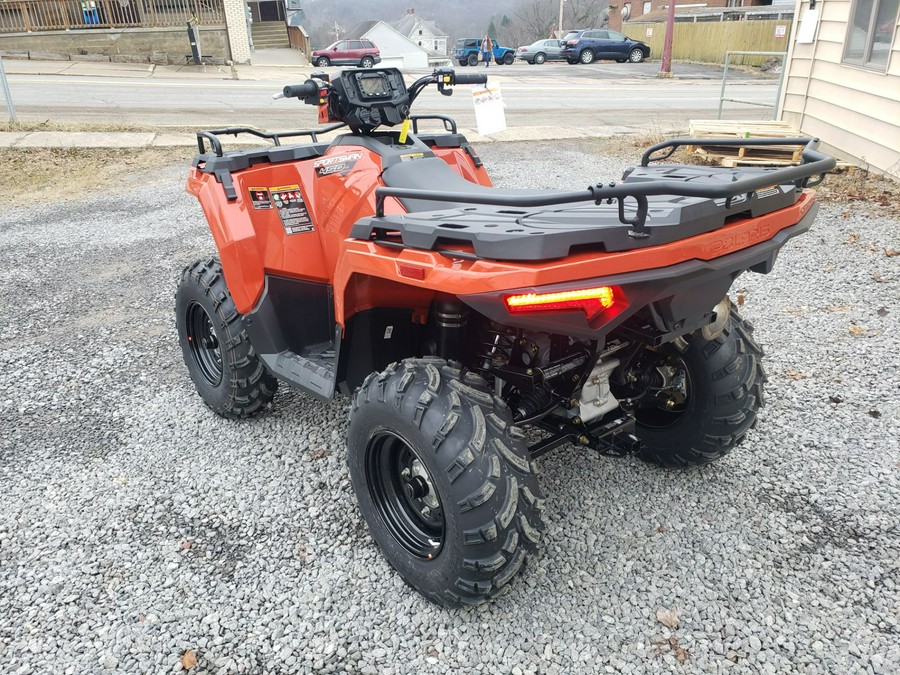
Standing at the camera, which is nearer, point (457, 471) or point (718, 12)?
point (457, 471)

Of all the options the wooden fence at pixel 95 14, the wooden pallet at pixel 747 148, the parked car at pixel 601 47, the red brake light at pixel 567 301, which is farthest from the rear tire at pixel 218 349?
the parked car at pixel 601 47

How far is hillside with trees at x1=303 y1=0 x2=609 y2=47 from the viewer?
82800 mm

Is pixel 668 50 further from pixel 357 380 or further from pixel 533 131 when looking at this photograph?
pixel 357 380

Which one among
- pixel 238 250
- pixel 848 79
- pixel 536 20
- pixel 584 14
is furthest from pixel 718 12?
pixel 536 20

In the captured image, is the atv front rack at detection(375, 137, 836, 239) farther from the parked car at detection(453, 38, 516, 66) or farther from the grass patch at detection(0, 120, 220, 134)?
the parked car at detection(453, 38, 516, 66)

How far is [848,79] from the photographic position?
8.59 meters

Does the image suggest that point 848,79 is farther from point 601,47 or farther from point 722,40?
Result: point 722,40

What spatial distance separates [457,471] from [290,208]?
168 centimetres

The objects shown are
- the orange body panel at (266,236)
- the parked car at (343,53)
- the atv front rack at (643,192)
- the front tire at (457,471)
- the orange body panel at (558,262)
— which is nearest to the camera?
the atv front rack at (643,192)

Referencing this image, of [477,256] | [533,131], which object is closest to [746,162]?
[533,131]

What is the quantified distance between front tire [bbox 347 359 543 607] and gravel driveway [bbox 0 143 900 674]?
0.23 metres

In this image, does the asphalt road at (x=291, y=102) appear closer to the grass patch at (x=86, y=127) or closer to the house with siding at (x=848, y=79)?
the grass patch at (x=86, y=127)

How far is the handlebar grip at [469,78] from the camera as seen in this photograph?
3.25 meters

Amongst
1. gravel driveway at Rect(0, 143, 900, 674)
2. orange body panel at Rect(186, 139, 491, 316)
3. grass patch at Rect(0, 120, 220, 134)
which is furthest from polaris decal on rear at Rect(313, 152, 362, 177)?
grass patch at Rect(0, 120, 220, 134)
